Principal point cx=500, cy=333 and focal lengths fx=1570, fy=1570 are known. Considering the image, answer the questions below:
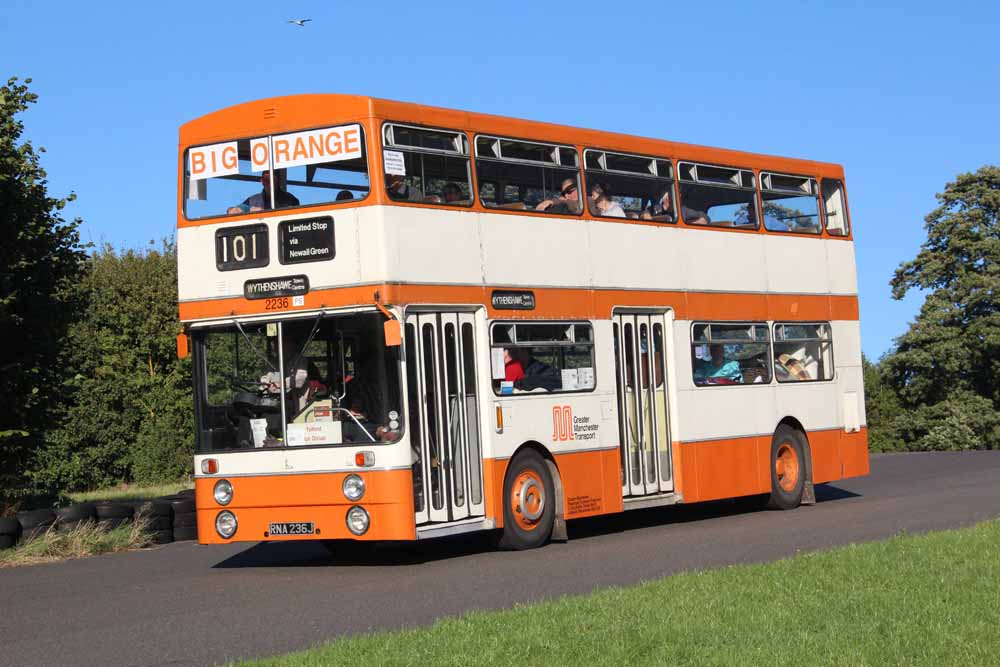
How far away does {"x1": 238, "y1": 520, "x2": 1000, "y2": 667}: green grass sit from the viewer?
8695 mm

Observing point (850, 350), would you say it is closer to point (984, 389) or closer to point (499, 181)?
point (499, 181)

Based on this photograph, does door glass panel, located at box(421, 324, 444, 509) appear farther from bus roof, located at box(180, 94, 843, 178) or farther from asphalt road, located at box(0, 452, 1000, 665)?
→ bus roof, located at box(180, 94, 843, 178)

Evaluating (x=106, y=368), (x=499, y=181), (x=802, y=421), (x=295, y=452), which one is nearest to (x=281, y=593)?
(x=295, y=452)

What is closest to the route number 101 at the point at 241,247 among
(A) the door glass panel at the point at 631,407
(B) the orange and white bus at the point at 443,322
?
(B) the orange and white bus at the point at 443,322

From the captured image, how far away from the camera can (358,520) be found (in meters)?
14.8

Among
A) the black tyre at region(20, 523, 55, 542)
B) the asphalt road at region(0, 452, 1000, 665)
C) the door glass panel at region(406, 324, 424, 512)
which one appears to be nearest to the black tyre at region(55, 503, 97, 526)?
the black tyre at region(20, 523, 55, 542)

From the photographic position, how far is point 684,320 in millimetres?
19516

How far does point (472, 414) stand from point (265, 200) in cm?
302

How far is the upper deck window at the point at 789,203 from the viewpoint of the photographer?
21.4m

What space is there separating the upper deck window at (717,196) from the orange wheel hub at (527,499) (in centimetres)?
447

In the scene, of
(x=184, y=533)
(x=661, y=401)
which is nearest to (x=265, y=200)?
(x=661, y=401)

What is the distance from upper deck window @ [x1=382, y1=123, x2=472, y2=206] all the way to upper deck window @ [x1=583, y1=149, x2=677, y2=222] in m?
2.32

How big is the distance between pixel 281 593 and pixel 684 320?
25.4 ft

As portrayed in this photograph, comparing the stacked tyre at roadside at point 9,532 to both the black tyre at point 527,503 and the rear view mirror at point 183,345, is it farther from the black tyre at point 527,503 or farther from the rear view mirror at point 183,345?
the black tyre at point 527,503
